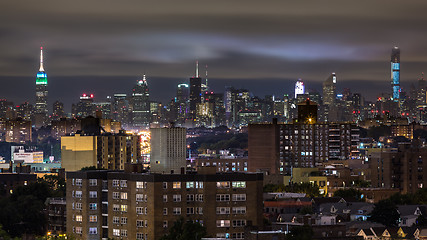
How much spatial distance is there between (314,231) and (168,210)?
10.6 m

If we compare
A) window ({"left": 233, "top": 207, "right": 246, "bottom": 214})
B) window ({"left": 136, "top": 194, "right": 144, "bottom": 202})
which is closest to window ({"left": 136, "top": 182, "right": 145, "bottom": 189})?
window ({"left": 136, "top": 194, "right": 144, "bottom": 202})

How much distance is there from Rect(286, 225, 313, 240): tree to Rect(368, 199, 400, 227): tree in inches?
1063

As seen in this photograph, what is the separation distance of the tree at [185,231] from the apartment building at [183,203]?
10.3 feet

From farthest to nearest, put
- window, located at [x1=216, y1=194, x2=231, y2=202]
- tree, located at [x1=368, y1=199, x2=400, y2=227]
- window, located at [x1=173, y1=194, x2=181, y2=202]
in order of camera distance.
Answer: tree, located at [x1=368, y1=199, x2=400, y2=227] < window, located at [x1=216, y1=194, x2=231, y2=202] < window, located at [x1=173, y1=194, x2=181, y2=202]

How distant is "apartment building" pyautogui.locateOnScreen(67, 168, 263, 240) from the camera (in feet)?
288

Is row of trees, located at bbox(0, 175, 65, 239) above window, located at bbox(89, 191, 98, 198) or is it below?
below

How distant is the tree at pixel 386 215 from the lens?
105 metres

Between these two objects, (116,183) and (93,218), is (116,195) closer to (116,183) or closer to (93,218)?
(116,183)

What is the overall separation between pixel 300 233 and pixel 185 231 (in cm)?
837

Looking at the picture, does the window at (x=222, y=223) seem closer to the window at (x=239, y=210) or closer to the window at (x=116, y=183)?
the window at (x=239, y=210)

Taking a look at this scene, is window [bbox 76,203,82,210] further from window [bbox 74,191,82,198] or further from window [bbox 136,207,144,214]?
window [bbox 136,207,144,214]

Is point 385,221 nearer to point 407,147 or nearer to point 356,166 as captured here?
point 407,147

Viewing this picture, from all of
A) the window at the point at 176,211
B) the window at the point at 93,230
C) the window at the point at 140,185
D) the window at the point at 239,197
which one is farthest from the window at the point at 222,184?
the window at the point at 93,230

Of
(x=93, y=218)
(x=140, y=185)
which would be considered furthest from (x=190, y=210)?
(x=93, y=218)
